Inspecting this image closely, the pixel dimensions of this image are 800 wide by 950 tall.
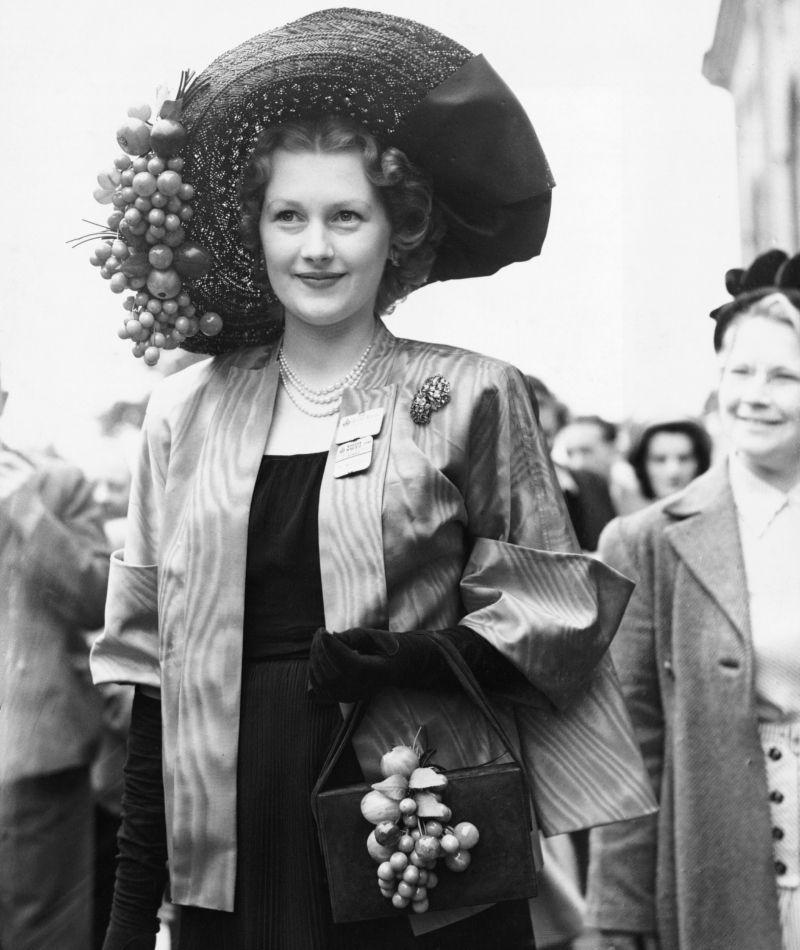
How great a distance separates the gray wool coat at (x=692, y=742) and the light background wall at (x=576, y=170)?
24cm

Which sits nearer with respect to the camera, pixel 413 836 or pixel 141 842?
pixel 413 836

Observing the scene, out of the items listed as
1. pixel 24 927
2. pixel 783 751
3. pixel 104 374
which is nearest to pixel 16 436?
pixel 104 374

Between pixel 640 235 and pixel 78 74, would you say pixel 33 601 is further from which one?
pixel 640 235

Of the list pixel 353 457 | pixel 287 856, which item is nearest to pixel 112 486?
pixel 353 457

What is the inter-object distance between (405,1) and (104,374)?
2.89 ft

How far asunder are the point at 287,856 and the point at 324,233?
89 centimetres

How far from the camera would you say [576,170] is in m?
2.38

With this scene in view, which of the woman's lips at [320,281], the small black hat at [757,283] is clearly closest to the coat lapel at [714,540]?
the small black hat at [757,283]

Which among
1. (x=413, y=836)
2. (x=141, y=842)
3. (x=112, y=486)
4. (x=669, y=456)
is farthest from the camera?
(x=112, y=486)

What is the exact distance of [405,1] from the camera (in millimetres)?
2383

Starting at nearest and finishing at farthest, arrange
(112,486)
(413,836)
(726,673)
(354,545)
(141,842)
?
(413,836)
(354,545)
(141,842)
(726,673)
(112,486)

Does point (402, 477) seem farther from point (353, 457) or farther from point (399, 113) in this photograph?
point (399, 113)

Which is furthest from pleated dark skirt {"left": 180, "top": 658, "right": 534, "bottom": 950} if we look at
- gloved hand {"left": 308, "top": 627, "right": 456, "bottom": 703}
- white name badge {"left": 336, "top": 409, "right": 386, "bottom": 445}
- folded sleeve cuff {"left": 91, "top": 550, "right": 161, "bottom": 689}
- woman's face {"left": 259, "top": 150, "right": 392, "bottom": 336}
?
woman's face {"left": 259, "top": 150, "right": 392, "bottom": 336}

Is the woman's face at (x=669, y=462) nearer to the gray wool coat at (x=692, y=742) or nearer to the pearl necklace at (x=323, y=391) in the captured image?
the gray wool coat at (x=692, y=742)
